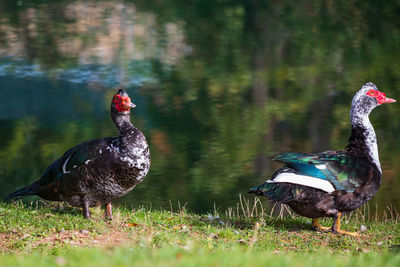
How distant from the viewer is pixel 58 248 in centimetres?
768

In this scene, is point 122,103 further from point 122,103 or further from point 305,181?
point 305,181

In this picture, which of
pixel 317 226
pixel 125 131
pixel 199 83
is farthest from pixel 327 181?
pixel 199 83

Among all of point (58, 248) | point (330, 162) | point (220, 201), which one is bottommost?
point (220, 201)

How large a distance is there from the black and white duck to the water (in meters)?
5.25

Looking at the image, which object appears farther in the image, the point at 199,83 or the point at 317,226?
the point at 199,83

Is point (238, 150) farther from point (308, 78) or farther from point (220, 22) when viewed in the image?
point (220, 22)

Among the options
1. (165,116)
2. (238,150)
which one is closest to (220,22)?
(165,116)

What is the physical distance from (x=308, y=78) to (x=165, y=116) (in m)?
7.63

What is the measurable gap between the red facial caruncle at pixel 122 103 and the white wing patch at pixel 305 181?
253 cm

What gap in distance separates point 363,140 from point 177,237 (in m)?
3.29

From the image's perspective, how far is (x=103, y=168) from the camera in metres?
9.05

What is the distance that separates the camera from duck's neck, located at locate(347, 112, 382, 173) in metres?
9.31

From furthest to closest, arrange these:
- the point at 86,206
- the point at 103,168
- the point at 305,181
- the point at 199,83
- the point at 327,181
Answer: the point at 199,83
the point at 86,206
the point at 103,168
the point at 327,181
the point at 305,181

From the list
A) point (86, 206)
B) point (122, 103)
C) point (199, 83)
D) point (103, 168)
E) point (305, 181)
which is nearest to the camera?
point (305, 181)
